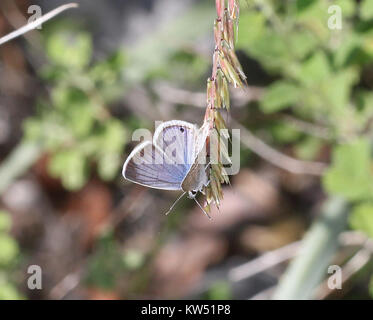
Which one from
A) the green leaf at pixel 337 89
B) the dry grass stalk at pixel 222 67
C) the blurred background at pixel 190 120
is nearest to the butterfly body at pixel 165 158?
the dry grass stalk at pixel 222 67

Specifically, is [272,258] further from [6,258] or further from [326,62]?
[6,258]

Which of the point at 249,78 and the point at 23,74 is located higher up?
the point at 23,74

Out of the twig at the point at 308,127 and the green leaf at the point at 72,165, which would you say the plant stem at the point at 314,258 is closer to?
the twig at the point at 308,127

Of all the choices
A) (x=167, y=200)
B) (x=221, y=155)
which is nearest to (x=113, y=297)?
(x=167, y=200)

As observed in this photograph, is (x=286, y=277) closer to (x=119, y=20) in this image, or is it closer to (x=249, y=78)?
(x=249, y=78)

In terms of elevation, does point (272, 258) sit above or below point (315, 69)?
below

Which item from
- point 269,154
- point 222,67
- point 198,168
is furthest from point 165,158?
point 269,154
